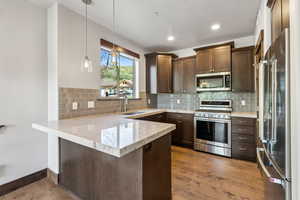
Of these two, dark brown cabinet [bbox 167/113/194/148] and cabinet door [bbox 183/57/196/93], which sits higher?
cabinet door [bbox 183/57/196/93]

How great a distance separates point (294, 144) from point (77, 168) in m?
2.05

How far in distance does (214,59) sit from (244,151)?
82.9 inches

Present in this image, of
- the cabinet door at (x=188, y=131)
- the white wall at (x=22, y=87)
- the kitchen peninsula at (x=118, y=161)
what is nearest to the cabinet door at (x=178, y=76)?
the cabinet door at (x=188, y=131)

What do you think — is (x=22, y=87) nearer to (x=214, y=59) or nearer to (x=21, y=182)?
(x=21, y=182)

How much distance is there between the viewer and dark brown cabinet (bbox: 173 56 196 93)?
383 cm

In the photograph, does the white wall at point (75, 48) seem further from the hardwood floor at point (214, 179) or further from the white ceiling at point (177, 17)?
the hardwood floor at point (214, 179)

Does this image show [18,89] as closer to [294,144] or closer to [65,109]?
[65,109]

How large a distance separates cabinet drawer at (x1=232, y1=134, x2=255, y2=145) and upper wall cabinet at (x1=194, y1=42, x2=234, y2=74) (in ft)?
4.79

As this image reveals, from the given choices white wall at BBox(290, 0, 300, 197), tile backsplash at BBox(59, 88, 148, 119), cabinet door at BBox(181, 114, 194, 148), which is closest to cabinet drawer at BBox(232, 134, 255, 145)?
cabinet door at BBox(181, 114, 194, 148)

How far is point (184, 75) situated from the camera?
3.95 metres

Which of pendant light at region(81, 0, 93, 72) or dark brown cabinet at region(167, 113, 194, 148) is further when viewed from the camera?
dark brown cabinet at region(167, 113, 194, 148)

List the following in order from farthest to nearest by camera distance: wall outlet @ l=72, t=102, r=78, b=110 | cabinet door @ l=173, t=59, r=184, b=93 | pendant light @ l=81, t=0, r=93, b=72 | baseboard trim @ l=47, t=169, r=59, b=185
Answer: cabinet door @ l=173, t=59, r=184, b=93
wall outlet @ l=72, t=102, r=78, b=110
baseboard trim @ l=47, t=169, r=59, b=185
pendant light @ l=81, t=0, r=93, b=72

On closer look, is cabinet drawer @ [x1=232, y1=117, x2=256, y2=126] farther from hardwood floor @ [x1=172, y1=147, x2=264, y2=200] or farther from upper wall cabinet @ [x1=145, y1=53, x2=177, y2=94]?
upper wall cabinet @ [x1=145, y1=53, x2=177, y2=94]

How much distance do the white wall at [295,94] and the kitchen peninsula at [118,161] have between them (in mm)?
893
